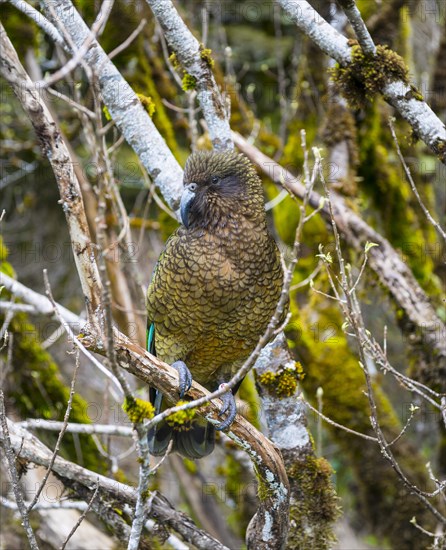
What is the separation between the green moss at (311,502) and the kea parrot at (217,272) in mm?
733

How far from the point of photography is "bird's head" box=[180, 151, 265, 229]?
12.8 ft

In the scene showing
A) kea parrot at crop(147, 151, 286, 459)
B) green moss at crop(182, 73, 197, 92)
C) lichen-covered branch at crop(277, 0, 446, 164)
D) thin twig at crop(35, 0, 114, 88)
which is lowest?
kea parrot at crop(147, 151, 286, 459)

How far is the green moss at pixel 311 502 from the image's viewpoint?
13.8 ft

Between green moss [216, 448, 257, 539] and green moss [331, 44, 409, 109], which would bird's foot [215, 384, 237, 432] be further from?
green moss [216, 448, 257, 539]

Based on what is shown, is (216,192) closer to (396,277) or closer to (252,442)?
(252,442)

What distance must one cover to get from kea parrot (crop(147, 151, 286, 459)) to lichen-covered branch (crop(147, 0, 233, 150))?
54 cm

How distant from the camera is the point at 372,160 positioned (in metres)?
6.97

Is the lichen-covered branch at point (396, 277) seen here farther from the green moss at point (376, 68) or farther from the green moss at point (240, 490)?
the green moss at point (240, 490)

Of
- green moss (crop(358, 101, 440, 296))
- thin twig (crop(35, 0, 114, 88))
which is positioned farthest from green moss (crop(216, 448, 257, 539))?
thin twig (crop(35, 0, 114, 88))

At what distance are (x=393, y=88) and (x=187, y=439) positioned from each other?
8.91ft

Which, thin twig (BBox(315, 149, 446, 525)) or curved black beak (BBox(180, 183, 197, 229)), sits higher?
curved black beak (BBox(180, 183, 197, 229))

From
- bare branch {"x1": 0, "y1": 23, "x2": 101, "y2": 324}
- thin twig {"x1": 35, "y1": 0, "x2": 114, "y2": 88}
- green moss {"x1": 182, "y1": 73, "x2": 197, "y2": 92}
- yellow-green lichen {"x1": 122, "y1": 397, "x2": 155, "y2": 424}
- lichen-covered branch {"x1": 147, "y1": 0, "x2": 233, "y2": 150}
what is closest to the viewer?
thin twig {"x1": 35, "y1": 0, "x2": 114, "y2": 88}

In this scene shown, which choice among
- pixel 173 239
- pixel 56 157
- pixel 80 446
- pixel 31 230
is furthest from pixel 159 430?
pixel 31 230

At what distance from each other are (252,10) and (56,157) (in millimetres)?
8498
